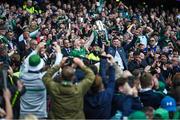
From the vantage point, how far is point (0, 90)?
7.11 m

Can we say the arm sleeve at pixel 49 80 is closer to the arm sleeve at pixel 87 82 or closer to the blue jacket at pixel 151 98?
the arm sleeve at pixel 87 82

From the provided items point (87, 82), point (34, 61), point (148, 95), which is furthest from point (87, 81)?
point (148, 95)

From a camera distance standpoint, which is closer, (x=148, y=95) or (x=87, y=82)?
(x=87, y=82)

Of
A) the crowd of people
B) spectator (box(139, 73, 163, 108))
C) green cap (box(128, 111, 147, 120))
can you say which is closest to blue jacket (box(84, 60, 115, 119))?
the crowd of people

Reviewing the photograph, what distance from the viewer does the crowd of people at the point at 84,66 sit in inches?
251

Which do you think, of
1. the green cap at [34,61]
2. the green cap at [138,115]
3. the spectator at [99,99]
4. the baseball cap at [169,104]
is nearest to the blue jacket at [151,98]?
the baseball cap at [169,104]

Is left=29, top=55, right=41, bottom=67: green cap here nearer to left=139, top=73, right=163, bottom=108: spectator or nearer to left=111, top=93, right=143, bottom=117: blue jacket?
left=111, top=93, right=143, bottom=117: blue jacket

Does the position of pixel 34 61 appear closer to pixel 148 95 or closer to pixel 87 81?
pixel 87 81

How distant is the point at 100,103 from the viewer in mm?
6430

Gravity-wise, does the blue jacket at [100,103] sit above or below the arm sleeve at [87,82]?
below

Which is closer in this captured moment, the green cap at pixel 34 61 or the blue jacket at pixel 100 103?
the blue jacket at pixel 100 103

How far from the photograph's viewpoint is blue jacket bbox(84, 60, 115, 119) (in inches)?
254

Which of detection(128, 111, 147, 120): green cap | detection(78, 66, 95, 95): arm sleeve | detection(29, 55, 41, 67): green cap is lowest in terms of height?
detection(128, 111, 147, 120): green cap

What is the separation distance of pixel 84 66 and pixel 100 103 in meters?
0.55
